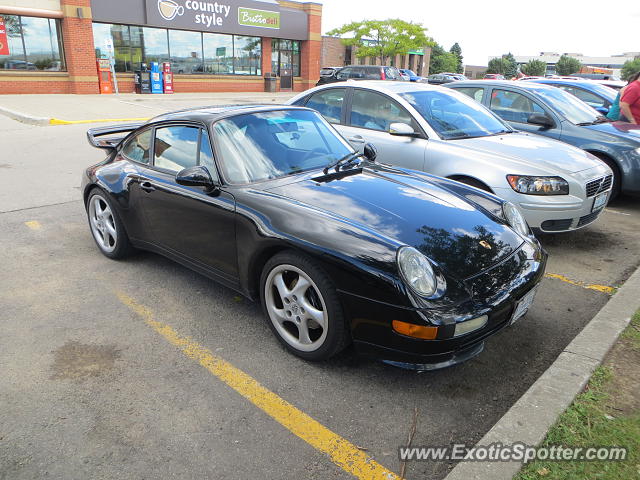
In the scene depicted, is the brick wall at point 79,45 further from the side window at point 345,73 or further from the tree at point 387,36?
the tree at point 387,36

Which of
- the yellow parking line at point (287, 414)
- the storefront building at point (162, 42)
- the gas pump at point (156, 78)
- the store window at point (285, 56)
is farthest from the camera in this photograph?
the store window at point (285, 56)

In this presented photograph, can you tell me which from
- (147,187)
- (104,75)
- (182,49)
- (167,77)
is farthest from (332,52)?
(147,187)

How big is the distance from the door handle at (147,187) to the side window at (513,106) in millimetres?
5435

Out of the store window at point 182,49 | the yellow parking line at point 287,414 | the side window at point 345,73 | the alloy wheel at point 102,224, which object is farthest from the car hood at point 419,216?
the side window at point 345,73

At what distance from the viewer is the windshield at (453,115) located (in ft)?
18.2

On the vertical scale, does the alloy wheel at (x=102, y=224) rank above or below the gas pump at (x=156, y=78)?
below

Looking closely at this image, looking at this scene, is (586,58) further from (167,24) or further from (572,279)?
(572,279)

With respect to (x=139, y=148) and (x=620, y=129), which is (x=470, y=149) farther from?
(x=620, y=129)

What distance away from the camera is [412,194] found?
11.3ft

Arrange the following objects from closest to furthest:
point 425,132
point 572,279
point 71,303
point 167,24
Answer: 1. point 71,303
2. point 572,279
3. point 425,132
4. point 167,24

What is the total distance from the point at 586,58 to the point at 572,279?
173 meters

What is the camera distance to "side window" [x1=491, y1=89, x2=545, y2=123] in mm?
7176

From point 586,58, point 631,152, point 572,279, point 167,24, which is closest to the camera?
point 572,279

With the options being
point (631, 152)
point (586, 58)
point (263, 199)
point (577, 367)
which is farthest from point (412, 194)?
point (586, 58)
